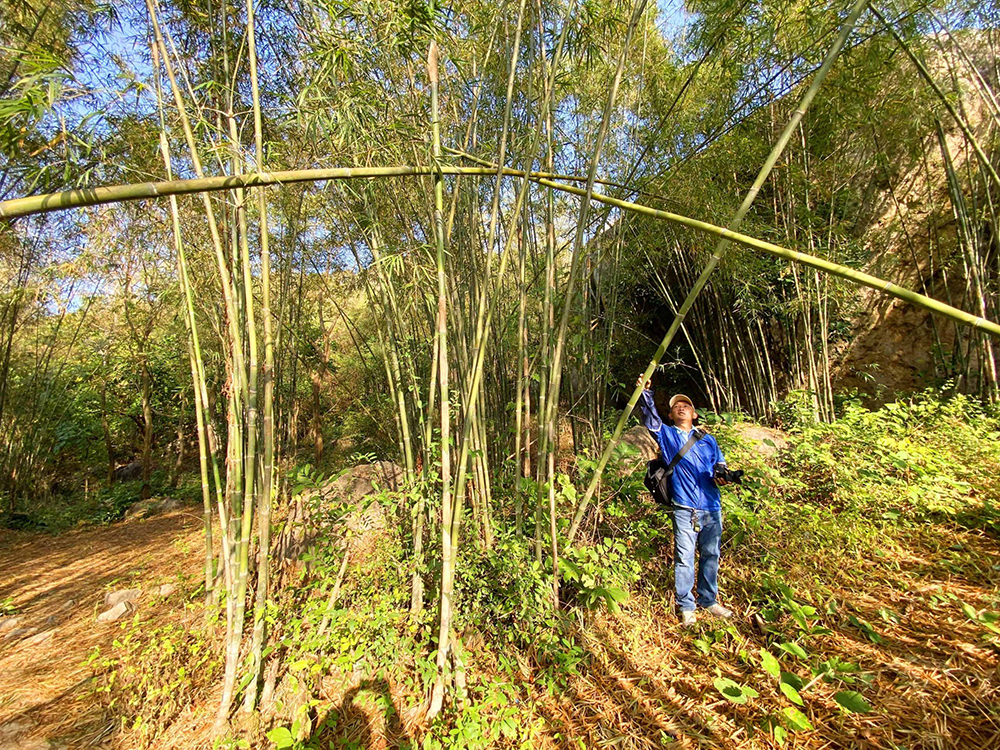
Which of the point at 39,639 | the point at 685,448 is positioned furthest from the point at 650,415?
the point at 39,639

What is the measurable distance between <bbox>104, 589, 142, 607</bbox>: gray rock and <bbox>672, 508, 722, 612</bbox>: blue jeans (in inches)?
126

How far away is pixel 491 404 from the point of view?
229cm

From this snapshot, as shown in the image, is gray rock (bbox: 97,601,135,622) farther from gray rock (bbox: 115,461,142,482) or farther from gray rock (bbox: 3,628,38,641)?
gray rock (bbox: 115,461,142,482)

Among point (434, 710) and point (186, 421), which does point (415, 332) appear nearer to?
point (434, 710)

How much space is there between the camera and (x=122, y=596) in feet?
7.66

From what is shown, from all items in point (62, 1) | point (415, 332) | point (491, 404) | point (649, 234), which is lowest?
point (491, 404)

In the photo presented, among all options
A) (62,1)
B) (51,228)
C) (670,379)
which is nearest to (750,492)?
(670,379)

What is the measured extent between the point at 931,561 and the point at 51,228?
24.8 feet

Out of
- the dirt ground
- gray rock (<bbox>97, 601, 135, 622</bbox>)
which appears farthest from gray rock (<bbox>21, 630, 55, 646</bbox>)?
gray rock (<bbox>97, 601, 135, 622</bbox>)

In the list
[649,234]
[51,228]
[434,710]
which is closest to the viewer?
[434,710]

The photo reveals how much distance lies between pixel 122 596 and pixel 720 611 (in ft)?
11.4

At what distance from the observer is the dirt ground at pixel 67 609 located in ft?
5.06

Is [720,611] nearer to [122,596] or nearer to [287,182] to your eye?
A: [287,182]

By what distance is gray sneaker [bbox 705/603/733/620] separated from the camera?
1.82m
